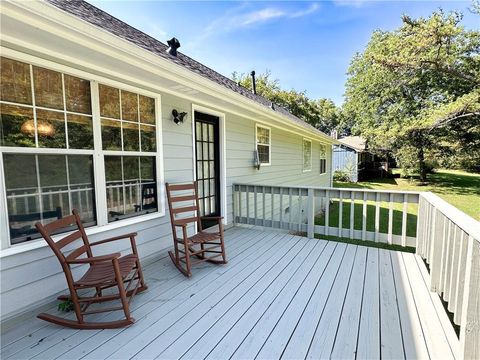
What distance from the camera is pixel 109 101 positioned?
9.09 ft

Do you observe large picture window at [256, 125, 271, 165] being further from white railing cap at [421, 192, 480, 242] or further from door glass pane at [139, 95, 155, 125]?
white railing cap at [421, 192, 480, 242]

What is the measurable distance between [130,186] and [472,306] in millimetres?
3270

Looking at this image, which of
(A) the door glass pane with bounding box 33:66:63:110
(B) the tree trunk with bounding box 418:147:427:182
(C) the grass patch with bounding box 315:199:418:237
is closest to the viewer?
(A) the door glass pane with bounding box 33:66:63:110

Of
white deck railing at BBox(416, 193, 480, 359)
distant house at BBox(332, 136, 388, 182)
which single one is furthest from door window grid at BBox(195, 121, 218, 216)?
distant house at BBox(332, 136, 388, 182)

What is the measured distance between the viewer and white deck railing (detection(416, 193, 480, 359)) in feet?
4.99

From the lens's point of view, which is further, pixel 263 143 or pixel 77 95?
pixel 263 143

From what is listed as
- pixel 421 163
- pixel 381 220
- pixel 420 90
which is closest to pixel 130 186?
pixel 381 220

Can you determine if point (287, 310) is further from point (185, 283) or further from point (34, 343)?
point (34, 343)

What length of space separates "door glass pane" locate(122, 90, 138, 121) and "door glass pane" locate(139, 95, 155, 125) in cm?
9

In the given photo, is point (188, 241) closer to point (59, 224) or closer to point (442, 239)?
point (59, 224)

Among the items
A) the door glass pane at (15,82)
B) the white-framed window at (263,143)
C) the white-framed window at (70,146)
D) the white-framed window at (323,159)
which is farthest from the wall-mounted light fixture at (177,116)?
the white-framed window at (323,159)

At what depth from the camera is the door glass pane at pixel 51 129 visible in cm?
220

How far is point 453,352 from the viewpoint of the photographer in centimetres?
172

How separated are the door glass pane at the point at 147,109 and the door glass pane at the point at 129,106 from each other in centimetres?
9
